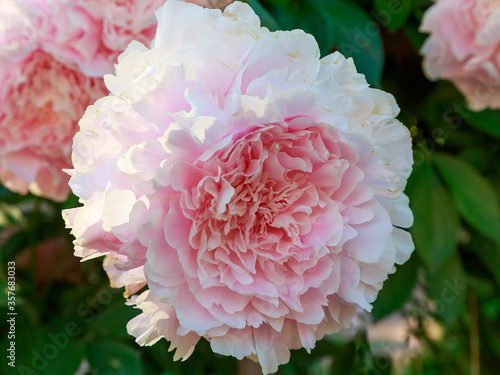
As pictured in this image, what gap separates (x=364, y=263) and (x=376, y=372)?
1.12ft

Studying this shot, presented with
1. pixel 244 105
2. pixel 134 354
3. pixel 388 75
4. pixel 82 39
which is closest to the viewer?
pixel 244 105

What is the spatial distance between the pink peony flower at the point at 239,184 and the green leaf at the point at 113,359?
21cm

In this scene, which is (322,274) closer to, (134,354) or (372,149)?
(372,149)

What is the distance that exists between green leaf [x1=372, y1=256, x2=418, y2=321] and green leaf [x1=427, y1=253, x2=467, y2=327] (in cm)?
3

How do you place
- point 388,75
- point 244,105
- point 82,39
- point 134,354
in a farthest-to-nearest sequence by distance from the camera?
1. point 388,75
2. point 134,354
3. point 82,39
4. point 244,105

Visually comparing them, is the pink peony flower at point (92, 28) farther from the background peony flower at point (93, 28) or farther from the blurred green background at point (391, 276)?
the blurred green background at point (391, 276)

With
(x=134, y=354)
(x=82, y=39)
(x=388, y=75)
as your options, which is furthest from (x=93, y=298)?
(x=388, y=75)

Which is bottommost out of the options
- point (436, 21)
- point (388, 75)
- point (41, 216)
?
point (41, 216)

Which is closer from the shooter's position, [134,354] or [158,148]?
[158,148]

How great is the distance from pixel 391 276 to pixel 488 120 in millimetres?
180

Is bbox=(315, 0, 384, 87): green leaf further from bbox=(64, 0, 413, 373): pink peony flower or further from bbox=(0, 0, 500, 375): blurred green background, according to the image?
bbox=(64, 0, 413, 373): pink peony flower

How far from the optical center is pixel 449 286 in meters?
0.56

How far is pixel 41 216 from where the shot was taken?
63 cm

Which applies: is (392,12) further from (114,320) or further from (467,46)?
(114,320)
